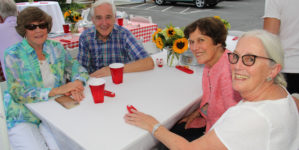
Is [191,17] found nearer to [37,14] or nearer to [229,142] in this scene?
[37,14]

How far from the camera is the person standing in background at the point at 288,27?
1.69 meters

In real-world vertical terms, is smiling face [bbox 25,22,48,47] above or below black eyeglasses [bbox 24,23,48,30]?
below

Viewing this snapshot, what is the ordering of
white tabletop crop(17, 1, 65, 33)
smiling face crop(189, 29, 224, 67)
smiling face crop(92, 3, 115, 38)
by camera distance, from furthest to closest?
white tabletop crop(17, 1, 65, 33) < smiling face crop(92, 3, 115, 38) < smiling face crop(189, 29, 224, 67)

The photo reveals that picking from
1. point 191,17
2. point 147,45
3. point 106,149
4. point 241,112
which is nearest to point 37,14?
point 106,149

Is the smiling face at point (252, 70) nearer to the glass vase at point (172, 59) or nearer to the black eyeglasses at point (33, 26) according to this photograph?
the glass vase at point (172, 59)

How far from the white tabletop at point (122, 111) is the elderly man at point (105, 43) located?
52cm

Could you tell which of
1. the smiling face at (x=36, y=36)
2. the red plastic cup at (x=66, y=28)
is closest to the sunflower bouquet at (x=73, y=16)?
the red plastic cup at (x=66, y=28)

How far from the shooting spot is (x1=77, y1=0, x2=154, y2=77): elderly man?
2275 mm

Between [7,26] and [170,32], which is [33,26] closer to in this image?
[170,32]

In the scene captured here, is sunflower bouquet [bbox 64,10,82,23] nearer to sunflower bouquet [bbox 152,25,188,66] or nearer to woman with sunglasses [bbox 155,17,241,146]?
sunflower bouquet [bbox 152,25,188,66]

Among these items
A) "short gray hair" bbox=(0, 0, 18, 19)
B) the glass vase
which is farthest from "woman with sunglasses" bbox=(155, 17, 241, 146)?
"short gray hair" bbox=(0, 0, 18, 19)

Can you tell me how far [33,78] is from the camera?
1.68 m

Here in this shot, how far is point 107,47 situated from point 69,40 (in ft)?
4.10

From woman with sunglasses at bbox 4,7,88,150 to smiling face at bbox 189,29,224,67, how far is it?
2.95ft
